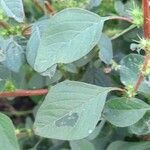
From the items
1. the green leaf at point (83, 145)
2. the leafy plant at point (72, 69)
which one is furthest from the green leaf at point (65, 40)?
the green leaf at point (83, 145)

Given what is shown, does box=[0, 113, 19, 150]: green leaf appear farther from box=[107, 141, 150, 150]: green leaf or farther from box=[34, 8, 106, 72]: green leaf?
box=[107, 141, 150, 150]: green leaf

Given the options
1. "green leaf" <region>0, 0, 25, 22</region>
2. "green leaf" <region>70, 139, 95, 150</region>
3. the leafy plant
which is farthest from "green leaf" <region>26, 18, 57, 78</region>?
"green leaf" <region>70, 139, 95, 150</region>

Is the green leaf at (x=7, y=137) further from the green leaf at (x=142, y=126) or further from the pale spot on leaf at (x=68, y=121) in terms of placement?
the green leaf at (x=142, y=126)

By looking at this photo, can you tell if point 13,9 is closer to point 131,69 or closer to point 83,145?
point 131,69

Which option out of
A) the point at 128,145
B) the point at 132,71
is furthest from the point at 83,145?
the point at 132,71

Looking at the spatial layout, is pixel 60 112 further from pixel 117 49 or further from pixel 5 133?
pixel 117 49

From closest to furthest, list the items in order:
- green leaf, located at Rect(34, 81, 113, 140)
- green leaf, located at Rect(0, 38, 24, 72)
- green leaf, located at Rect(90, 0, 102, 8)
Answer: green leaf, located at Rect(34, 81, 113, 140)
green leaf, located at Rect(0, 38, 24, 72)
green leaf, located at Rect(90, 0, 102, 8)
